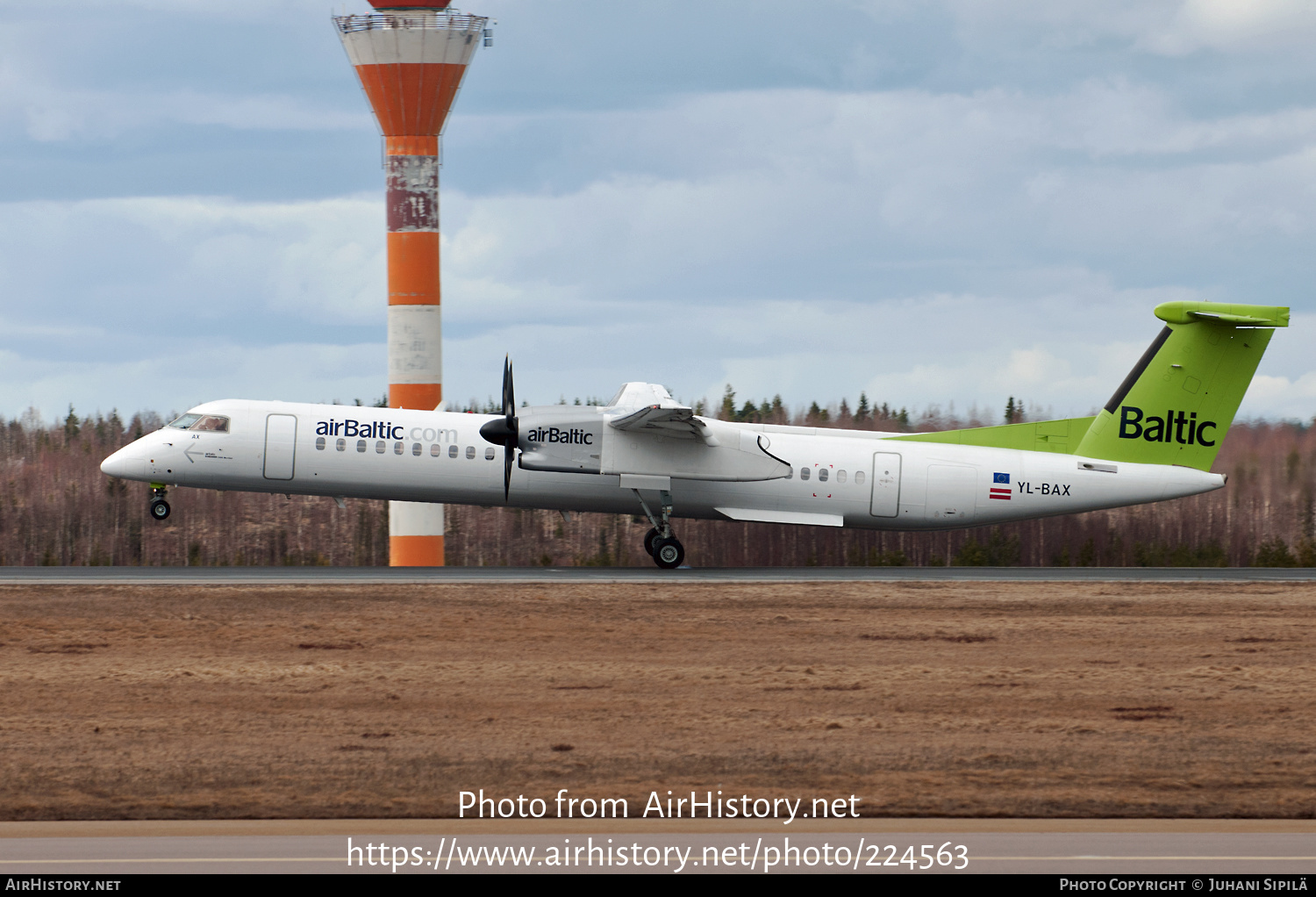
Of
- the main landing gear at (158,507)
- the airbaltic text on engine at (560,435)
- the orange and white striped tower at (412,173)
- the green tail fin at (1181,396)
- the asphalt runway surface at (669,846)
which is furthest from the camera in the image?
the orange and white striped tower at (412,173)

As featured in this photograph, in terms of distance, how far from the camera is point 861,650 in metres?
20.0

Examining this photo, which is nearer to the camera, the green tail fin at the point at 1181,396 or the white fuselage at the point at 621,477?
the white fuselage at the point at 621,477

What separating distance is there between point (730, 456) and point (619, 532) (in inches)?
439

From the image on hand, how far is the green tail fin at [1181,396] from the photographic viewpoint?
28203 mm

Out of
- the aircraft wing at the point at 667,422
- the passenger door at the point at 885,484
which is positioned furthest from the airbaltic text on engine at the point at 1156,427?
the aircraft wing at the point at 667,422

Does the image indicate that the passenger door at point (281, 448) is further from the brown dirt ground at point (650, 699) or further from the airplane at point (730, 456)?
the brown dirt ground at point (650, 699)


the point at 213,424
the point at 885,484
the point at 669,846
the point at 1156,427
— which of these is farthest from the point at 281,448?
the point at 1156,427

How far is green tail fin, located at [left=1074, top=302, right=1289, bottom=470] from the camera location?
92.5 ft

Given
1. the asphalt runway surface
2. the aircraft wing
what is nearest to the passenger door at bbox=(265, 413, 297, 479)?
the aircraft wing

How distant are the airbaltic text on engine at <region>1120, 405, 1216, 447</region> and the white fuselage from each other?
684 millimetres

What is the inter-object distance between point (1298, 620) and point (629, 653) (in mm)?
12114

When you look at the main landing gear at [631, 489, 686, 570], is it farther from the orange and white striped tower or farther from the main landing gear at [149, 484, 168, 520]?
the orange and white striped tower

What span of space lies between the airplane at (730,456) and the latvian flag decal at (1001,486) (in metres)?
0.04
